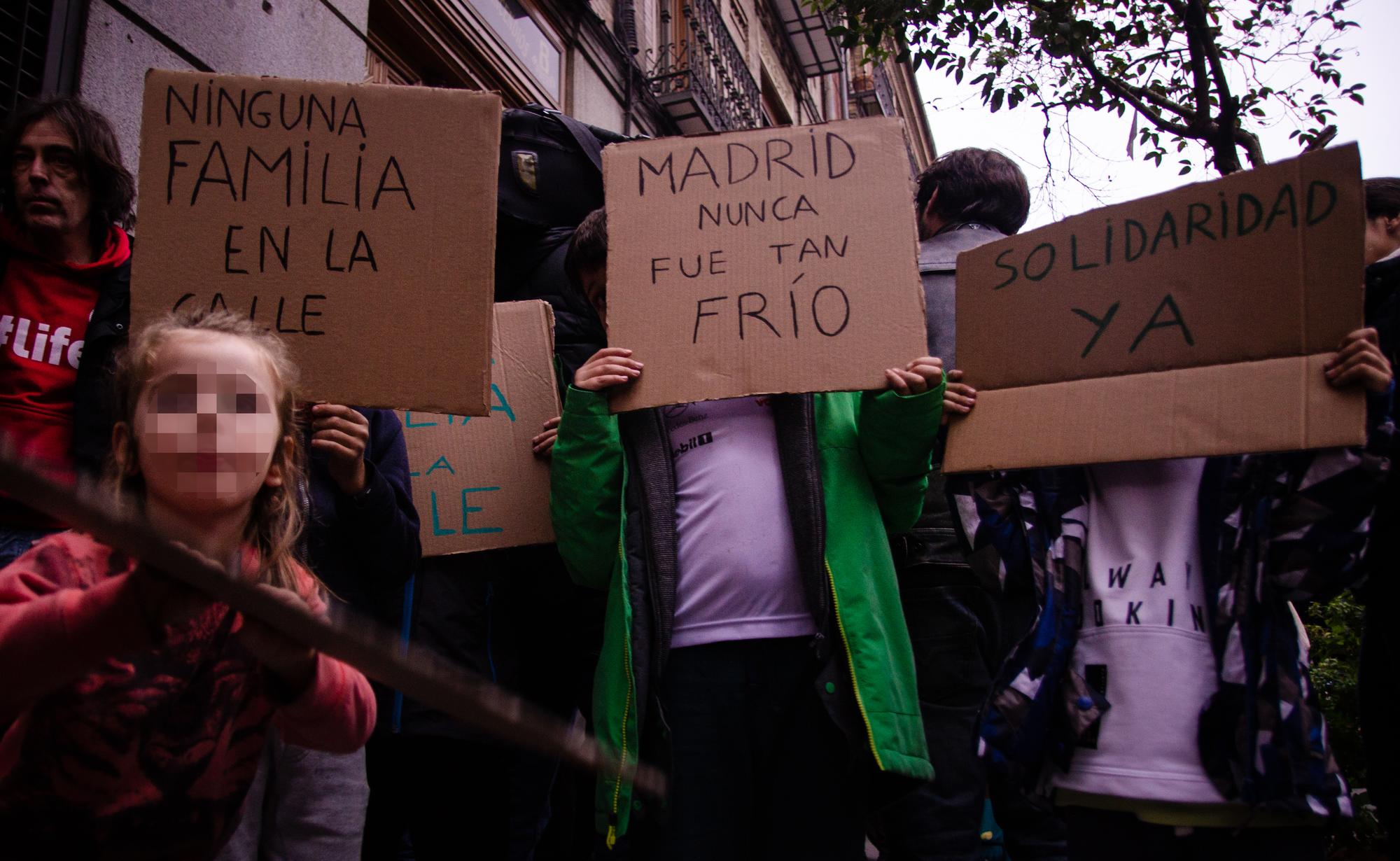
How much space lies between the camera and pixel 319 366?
1855 mm

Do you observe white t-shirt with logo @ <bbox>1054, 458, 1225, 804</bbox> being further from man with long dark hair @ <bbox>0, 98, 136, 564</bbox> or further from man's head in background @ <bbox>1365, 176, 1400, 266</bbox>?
man with long dark hair @ <bbox>0, 98, 136, 564</bbox>

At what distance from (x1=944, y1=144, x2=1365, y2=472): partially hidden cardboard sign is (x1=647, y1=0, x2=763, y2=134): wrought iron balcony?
8105 mm

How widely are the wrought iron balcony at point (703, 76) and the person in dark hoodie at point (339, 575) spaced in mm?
8218

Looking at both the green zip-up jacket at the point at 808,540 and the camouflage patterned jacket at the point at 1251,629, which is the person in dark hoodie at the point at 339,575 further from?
the camouflage patterned jacket at the point at 1251,629

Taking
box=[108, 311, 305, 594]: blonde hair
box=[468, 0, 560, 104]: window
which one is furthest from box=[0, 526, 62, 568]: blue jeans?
box=[468, 0, 560, 104]: window

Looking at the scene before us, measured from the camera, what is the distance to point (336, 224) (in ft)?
6.36

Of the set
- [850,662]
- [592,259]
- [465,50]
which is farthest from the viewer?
[465,50]

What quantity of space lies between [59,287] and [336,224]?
2.55 feet

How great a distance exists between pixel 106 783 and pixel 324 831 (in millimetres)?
877

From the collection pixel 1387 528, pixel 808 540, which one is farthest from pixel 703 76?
pixel 1387 528

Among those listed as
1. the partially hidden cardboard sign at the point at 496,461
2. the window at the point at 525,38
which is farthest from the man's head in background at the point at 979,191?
the window at the point at 525,38

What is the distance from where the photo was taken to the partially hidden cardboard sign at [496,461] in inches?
91.3

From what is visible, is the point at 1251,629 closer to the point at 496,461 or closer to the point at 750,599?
the point at 750,599

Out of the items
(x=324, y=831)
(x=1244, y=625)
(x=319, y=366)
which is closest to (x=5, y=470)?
(x=319, y=366)
